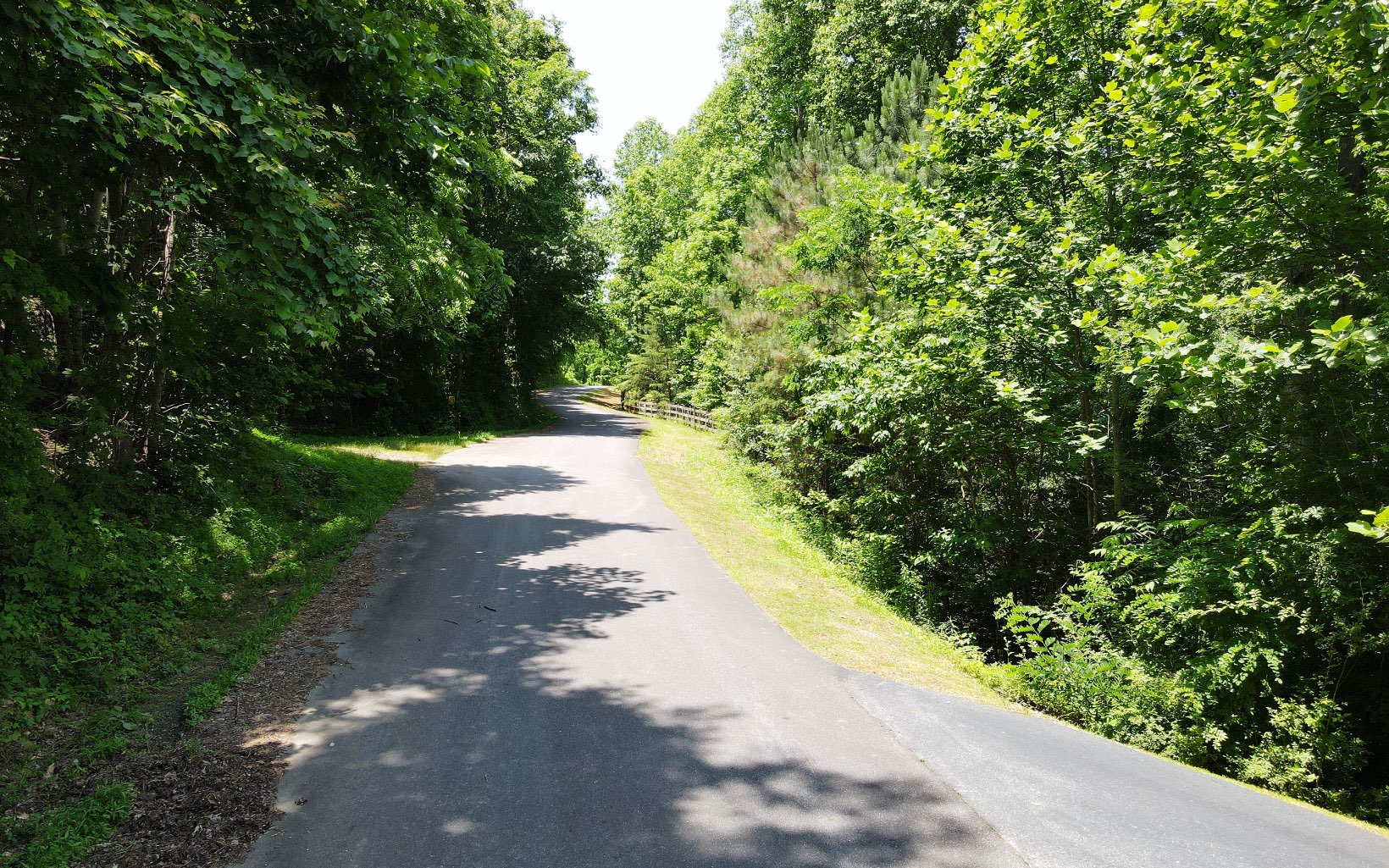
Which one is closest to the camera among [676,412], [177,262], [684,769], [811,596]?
[684,769]

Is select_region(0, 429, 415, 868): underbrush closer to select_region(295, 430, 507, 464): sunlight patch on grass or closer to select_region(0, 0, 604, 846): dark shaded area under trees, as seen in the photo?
select_region(0, 0, 604, 846): dark shaded area under trees

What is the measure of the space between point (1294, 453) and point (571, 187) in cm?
2855

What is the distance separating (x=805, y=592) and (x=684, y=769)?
200 inches

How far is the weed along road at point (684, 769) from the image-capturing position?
3.66 m

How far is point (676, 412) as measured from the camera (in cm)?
3612

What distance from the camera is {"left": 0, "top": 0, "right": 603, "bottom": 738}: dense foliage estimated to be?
4449 millimetres

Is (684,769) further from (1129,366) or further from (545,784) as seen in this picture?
(1129,366)

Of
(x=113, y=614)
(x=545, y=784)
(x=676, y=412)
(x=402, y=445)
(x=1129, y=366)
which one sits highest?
(x=1129, y=366)

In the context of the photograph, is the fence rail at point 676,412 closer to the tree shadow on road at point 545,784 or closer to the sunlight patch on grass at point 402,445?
the sunlight patch on grass at point 402,445

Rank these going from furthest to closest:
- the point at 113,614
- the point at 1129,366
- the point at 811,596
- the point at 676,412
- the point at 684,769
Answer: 1. the point at 676,412
2. the point at 811,596
3. the point at 1129,366
4. the point at 113,614
5. the point at 684,769

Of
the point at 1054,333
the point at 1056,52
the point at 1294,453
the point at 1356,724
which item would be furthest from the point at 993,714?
the point at 1056,52

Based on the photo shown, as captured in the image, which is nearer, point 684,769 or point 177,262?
point 684,769

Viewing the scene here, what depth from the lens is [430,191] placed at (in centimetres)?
685

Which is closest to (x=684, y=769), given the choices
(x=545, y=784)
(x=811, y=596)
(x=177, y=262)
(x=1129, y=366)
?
(x=545, y=784)
